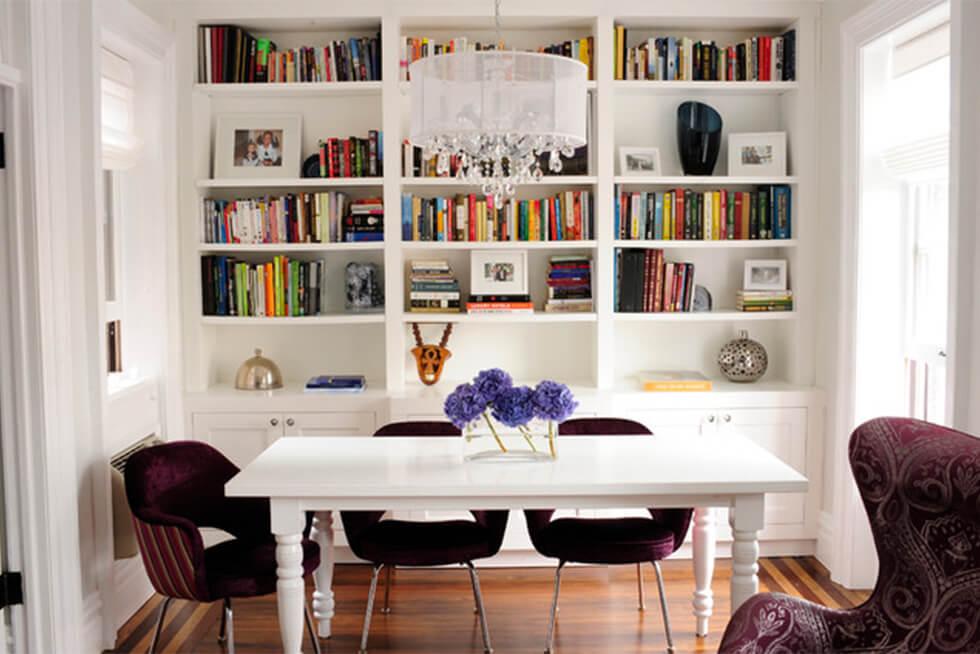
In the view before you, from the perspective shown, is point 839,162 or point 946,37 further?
point 839,162

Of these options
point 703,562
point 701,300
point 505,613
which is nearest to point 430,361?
point 505,613

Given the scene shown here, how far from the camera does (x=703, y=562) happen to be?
3568 millimetres

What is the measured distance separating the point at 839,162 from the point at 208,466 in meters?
2.91

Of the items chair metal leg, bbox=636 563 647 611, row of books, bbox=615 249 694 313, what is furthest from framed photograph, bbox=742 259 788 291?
chair metal leg, bbox=636 563 647 611

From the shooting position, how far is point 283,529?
2896 millimetres

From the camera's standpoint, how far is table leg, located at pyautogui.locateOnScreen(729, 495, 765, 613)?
2961mm

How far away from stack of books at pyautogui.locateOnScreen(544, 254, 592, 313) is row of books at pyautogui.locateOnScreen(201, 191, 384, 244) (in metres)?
0.86

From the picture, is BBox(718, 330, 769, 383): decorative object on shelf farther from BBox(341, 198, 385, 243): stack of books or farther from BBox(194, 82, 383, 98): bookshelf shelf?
BBox(194, 82, 383, 98): bookshelf shelf

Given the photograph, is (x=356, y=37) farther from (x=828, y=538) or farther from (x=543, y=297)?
(x=828, y=538)

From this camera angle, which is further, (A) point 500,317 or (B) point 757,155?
(B) point 757,155

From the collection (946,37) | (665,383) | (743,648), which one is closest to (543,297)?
(665,383)

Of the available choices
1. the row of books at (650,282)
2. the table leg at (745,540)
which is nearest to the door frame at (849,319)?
the row of books at (650,282)

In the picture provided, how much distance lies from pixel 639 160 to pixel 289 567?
104 inches

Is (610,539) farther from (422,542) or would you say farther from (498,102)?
(498,102)
